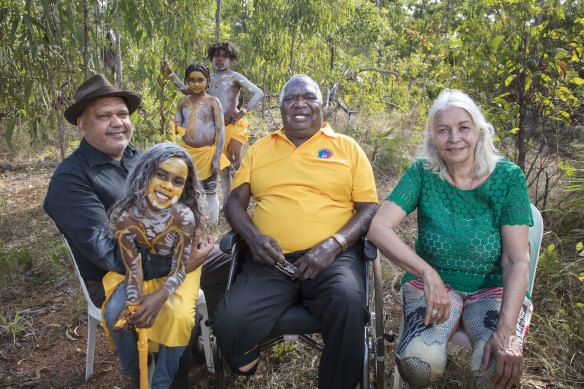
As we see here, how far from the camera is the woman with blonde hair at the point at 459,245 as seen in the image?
1.90 m

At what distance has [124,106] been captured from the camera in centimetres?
229

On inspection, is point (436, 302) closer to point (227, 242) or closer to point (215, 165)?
point (227, 242)

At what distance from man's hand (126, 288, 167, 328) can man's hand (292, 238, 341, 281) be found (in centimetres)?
70

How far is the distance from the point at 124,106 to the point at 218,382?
62.4 inches

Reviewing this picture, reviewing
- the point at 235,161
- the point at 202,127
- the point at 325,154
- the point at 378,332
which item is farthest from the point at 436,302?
the point at 235,161

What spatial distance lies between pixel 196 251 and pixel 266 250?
1.24 feet

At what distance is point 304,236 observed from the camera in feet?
→ 7.84

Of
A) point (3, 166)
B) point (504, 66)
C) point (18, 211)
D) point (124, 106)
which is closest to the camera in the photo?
point (124, 106)

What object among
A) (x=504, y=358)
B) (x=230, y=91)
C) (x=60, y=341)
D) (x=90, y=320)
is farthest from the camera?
(x=230, y=91)

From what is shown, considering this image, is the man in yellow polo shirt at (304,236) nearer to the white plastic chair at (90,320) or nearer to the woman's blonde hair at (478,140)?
the woman's blonde hair at (478,140)

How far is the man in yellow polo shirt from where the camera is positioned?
202cm

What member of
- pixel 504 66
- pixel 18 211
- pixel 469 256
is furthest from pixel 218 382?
pixel 18 211

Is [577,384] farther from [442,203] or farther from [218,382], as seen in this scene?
[218,382]

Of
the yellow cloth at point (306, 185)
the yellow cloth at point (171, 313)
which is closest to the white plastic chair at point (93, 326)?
the yellow cloth at point (171, 313)
